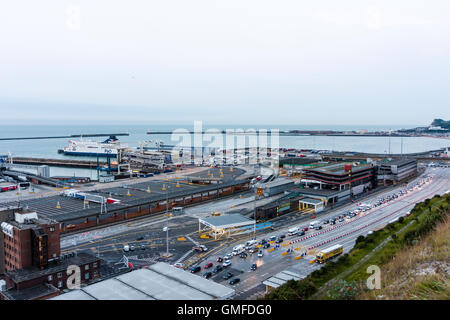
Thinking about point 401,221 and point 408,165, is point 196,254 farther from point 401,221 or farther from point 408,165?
point 408,165

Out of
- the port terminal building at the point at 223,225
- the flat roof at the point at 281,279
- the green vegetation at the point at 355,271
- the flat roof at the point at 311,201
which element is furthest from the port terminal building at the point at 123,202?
the green vegetation at the point at 355,271

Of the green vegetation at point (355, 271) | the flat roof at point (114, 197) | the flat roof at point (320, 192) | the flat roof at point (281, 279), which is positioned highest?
the green vegetation at point (355, 271)

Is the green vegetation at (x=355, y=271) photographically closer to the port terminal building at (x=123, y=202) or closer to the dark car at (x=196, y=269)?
the dark car at (x=196, y=269)

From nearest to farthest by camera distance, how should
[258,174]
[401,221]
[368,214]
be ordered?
[401,221], [368,214], [258,174]

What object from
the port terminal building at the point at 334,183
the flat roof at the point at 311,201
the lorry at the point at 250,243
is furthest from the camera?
the port terminal building at the point at 334,183

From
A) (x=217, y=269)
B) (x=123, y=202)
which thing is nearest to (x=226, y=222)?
(x=217, y=269)

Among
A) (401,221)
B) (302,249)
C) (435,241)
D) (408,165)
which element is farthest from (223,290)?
(408,165)
